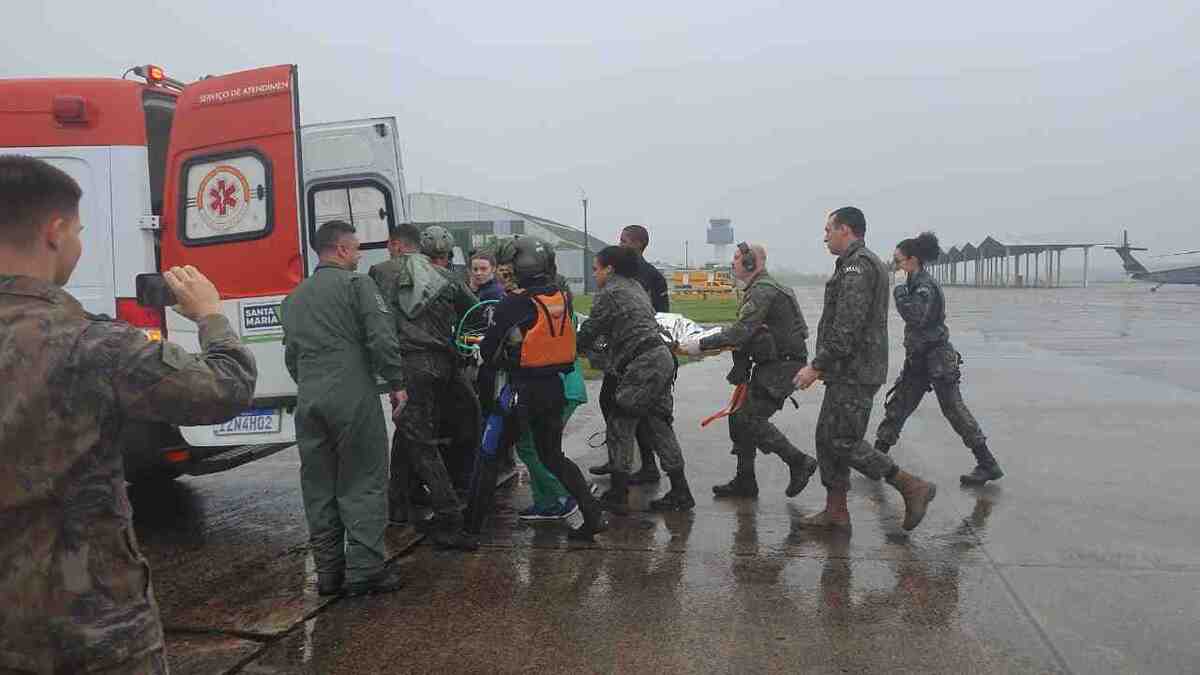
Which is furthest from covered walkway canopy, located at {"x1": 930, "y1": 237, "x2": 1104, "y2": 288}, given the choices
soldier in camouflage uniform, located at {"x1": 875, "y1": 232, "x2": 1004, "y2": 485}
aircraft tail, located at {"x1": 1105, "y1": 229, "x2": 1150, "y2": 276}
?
soldier in camouflage uniform, located at {"x1": 875, "y1": 232, "x2": 1004, "y2": 485}

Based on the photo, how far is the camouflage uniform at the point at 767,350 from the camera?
5.89 meters

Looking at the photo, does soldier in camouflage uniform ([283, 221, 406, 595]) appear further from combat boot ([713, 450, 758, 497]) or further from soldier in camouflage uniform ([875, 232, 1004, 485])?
soldier in camouflage uniform ([875, 232, 1004, 485])

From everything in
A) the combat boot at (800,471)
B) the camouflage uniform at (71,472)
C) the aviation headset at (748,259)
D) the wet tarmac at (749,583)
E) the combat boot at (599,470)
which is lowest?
the wet tarmac at (749,583)

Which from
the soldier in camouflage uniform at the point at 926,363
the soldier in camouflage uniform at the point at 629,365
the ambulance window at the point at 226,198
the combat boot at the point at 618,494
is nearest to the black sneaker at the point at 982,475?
the soldier in camouflage uniform at the point at 926,363

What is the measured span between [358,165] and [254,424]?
2.38 m

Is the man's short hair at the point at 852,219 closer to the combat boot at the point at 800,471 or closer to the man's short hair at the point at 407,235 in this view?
the combat boot at the point at 800,471

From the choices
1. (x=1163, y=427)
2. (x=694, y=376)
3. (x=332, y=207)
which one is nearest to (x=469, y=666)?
(x=332, y=207)

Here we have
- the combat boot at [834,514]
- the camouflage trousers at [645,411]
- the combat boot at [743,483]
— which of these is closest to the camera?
the combat boot at [834,514]

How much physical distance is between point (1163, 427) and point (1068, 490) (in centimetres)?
299

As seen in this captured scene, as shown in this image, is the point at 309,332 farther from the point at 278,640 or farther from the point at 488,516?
the point at 488,516

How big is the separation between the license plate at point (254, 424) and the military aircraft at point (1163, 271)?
5685cm

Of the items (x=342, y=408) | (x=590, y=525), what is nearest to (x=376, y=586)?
(x=342, y=408)

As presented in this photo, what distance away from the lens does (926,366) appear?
21.9 ft

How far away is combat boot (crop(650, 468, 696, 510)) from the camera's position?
232 inches
